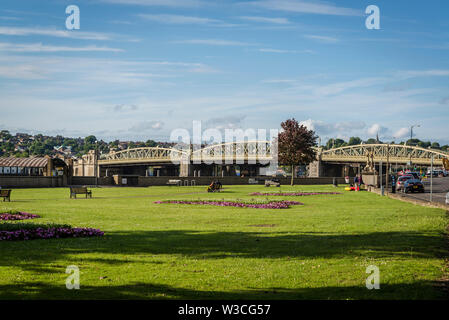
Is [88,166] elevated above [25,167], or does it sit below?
above

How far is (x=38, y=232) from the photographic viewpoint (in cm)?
1547

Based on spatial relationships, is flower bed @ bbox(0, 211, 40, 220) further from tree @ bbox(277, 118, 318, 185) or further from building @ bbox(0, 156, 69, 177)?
tree @ bbox(277, 118, 318, 185)

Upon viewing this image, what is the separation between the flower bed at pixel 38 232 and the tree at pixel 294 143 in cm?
6735

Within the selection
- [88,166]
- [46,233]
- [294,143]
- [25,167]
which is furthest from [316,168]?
[46,233]

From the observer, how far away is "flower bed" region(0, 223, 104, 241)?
1507 centimetres

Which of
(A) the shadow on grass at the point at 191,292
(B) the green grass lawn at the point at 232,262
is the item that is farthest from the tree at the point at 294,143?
(A) the shadow on grass at the point at 191,292

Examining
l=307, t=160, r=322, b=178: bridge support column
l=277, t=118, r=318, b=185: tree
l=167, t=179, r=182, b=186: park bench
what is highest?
l=277, t=118, r=318, b=185: tree

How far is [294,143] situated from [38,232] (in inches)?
2697

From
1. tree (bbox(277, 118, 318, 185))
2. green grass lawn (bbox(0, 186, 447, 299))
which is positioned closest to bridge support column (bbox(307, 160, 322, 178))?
tree (bbox(277, 118, 318, 185))

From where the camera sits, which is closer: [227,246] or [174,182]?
[227,246]

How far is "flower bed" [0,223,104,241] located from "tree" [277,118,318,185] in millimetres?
67351

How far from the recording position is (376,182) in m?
63.7

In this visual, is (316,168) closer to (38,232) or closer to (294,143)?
(294,143)
